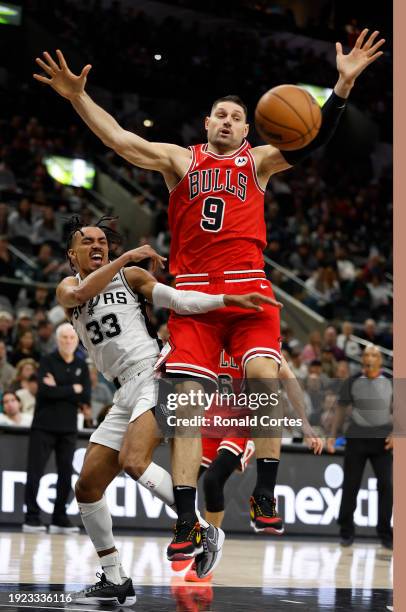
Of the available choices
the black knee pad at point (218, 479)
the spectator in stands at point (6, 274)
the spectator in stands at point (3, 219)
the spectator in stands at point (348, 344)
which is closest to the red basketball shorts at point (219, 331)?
the black knee pad at point (218, 479)

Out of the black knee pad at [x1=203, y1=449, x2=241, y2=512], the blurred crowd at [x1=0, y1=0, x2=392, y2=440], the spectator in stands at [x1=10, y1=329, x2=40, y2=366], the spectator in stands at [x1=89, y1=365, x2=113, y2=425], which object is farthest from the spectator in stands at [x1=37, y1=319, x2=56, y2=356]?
the black knee pad at [x1=203, y1=449, x2=241, y2=512]

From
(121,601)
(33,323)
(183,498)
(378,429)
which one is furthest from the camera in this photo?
(33,323)

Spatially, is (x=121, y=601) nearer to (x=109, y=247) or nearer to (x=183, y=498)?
(x=183, y=498)

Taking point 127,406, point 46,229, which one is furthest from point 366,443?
point 46,229

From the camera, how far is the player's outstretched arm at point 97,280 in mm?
6148

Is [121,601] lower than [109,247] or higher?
lower

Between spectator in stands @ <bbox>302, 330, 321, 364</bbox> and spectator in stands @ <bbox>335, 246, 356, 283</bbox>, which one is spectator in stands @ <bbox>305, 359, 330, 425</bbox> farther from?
spectator in stands @ <bbox>335, 246, 356, 283</bbox>

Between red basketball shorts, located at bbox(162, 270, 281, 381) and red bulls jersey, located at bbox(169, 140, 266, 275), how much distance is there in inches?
3.2

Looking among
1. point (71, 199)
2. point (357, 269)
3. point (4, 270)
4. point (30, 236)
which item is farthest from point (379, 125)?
point (4, 270)

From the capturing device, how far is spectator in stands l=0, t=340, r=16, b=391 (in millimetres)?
12398

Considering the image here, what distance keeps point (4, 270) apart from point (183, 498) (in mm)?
9407

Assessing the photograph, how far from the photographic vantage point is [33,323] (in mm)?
14398

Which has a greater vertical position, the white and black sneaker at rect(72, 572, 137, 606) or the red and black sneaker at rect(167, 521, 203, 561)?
the red and black sneaker at rect(167, 521, 203, 561)

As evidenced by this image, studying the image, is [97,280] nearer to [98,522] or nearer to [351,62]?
[98,522]
